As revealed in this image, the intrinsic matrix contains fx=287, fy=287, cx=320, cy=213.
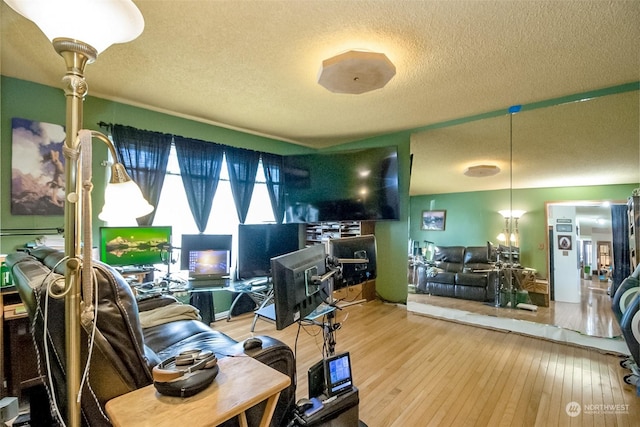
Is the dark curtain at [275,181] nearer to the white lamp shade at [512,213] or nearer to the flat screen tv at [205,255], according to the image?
the flat screen tv at [205,255]

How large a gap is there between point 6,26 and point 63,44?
1.90 m

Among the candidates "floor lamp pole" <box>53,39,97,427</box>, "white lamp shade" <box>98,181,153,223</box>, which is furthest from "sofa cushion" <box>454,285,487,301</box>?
"floor lamp pole" <box>53,39,97,427</box>

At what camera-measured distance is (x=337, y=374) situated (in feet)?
5.15

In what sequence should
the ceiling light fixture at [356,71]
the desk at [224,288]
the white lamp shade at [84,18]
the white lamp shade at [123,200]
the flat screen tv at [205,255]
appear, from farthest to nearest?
the flat screen tv at [205,255] < the desk at [224,288] < the ceiling light fixture at [356,71] < the white lamp shade at [123,200] < the white lamp shade at [84,18]

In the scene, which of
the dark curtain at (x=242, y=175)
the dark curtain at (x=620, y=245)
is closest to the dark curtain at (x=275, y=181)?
the dark curtain at (x=242, y=175)

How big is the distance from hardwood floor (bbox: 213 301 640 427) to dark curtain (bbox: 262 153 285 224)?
180 cm

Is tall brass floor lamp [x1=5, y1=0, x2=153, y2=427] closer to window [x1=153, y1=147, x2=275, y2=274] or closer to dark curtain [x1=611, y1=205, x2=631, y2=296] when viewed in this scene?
window [x1=153, y1=147, x2=275, y2=274]

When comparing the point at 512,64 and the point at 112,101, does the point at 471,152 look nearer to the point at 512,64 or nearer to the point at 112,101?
the point at 512,64

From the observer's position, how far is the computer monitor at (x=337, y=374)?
5.00ft

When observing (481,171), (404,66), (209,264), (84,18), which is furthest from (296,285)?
(481,171)

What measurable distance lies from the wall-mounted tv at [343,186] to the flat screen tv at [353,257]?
1919 mm

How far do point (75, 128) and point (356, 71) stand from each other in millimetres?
1818

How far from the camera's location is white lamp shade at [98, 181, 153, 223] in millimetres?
1159

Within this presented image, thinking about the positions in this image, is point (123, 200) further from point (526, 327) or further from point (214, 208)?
point (526, 327)
